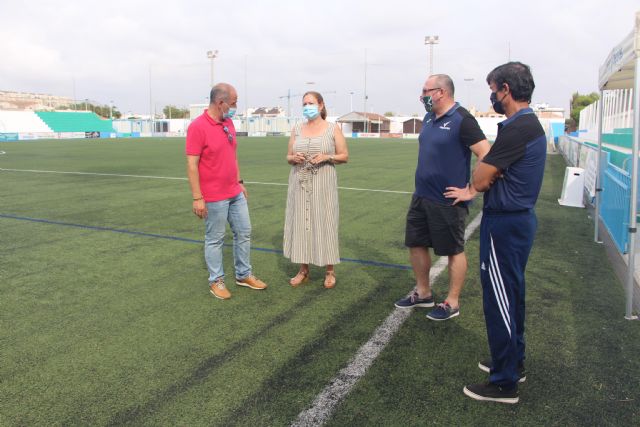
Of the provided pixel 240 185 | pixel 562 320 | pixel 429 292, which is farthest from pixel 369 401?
pixel 240 185

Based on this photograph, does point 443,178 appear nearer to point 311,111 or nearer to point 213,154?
point 311,111

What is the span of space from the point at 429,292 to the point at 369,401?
173 centimetres

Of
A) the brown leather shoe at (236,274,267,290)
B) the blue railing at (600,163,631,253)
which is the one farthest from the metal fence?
the brown leather shoe at (236,274,267,290)

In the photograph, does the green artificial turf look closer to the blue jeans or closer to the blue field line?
the blue field line

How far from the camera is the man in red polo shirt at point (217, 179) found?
427 centimetres

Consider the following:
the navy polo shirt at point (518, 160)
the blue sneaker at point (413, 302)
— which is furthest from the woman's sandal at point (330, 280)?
the navy polo shirt at point (518, 160)

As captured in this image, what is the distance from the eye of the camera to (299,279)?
4.98 meters

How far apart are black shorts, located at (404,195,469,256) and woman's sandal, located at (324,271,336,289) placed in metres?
1.11

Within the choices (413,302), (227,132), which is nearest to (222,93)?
(227,132)

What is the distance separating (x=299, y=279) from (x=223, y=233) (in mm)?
886

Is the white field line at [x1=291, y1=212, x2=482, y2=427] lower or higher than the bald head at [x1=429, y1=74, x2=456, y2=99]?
lower

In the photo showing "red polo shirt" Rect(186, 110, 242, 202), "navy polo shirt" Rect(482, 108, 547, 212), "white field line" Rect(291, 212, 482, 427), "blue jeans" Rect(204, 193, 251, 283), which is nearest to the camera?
"navy polo shirt" Rect(482, 108, 547, 212)

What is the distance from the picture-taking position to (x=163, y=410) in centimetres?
281

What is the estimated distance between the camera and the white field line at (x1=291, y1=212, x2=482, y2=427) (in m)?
2.75
